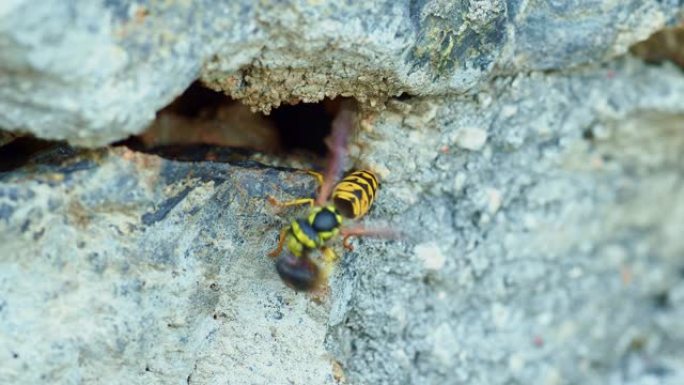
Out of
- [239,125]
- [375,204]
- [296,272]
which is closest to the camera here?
[296,272]


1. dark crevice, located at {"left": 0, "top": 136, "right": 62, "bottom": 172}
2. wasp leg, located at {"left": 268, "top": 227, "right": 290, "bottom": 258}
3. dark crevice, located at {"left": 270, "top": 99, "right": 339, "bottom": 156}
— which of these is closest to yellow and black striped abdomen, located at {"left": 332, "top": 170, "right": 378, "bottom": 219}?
wasp leg, located at {"left": 268, "top": 227, "right": 290, "bottom": 258}

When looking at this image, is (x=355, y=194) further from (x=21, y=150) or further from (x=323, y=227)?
(x=21, y=150)

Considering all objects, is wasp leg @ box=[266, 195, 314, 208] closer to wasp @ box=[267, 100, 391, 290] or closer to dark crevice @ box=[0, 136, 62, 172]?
wasp @ box=[267, 100, 391, 290]

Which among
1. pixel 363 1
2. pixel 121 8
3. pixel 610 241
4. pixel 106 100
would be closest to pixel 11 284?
pixel 106 100

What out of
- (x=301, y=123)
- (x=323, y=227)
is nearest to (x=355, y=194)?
(x=323, y=227)

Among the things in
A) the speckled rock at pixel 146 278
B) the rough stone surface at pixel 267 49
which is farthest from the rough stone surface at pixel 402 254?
the rough stone surface at pixel 267 49

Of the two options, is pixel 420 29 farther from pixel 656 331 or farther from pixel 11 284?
pixel 656 331
